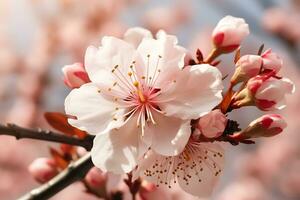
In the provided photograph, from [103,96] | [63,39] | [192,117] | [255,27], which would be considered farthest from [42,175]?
[63,39]

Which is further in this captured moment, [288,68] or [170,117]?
[288,68]

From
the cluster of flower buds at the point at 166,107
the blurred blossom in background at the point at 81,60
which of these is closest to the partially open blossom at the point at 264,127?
the cluster of flower buds at the point at 166,107

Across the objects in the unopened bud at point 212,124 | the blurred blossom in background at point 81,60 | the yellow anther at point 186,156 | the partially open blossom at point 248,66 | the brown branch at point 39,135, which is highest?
the partially open blossom at point 248,66

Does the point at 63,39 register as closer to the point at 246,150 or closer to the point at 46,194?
the point at 246,150

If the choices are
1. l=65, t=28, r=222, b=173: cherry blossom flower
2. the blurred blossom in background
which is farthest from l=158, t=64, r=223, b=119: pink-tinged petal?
the blurred blossom in background

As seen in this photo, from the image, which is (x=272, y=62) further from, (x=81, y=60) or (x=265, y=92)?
(x=81, y=60)

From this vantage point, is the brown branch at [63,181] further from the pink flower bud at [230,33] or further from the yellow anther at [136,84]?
the pink flower bud at [230,33]

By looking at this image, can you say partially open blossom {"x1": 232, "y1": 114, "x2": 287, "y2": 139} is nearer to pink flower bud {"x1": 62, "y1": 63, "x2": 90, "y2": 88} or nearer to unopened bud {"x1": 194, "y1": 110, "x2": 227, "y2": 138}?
unopened bud {"x1": 194, "y1": 110, "x2": 227, "y2": 138}
